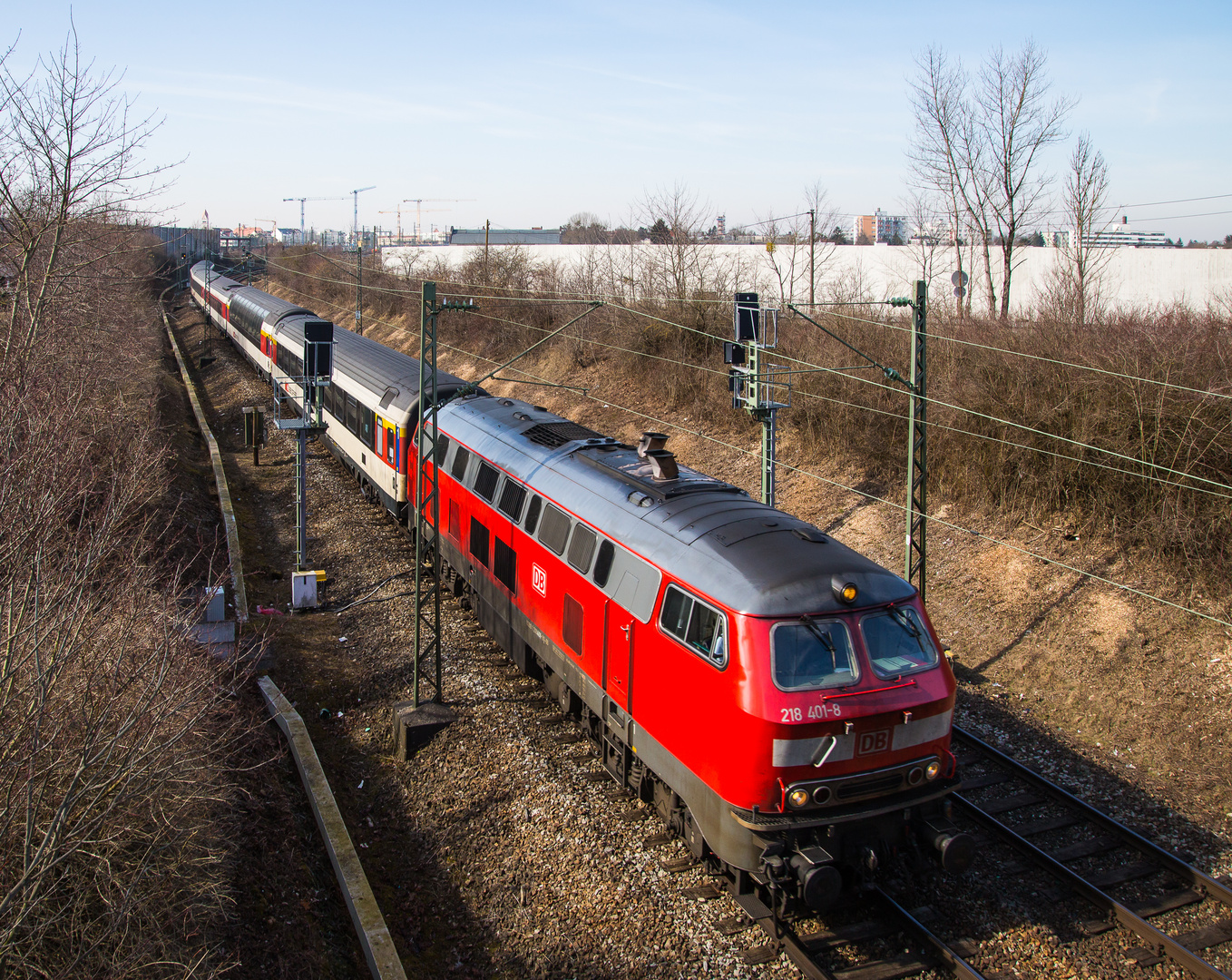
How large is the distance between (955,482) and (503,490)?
9.72 m

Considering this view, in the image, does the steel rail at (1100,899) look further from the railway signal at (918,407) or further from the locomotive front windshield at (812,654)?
the railway signal at (918,407)

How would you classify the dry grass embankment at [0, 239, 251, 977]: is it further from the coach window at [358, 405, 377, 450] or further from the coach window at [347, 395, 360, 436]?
the coach window at [347, 395, 360, 436]

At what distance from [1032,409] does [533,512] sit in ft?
32.9

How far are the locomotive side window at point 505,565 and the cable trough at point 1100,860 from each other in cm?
594

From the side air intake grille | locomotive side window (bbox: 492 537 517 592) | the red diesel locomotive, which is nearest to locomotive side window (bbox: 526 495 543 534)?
locomotive side window (bbox: 492 537 517 592)

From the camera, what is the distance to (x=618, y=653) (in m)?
8.71

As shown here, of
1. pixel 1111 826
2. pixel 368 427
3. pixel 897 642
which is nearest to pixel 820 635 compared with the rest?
pixel 897 642

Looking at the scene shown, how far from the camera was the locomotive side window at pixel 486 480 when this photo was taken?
12.3 metres

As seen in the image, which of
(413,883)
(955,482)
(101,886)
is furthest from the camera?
(955,482)

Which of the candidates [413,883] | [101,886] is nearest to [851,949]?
[413,883]

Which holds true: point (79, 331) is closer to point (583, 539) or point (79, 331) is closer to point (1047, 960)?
point (583, 539)

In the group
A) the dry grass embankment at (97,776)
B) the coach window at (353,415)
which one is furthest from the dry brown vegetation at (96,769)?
the coach window at (353,415)

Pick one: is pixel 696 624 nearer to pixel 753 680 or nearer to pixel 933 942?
pixel 753 680

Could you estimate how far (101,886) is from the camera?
252 inches
